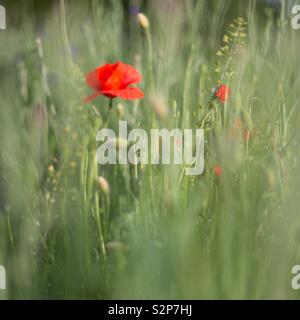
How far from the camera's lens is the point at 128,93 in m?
0.87

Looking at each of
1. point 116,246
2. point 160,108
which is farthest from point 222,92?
point 116,246

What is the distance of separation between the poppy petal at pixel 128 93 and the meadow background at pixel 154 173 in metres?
0.02

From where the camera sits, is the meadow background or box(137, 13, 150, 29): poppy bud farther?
box(137, 13, 150, 29): poppy bud

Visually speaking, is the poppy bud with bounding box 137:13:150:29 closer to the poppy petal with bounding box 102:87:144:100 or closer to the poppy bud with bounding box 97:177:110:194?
the poppy petal with bounding box 102:87:144:100

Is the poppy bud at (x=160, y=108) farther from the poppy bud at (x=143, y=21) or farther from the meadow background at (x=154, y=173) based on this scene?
the poppy bud at (x=143, y=21)

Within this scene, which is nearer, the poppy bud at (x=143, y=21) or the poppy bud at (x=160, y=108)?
the poppy bud at (x=160, y=108)

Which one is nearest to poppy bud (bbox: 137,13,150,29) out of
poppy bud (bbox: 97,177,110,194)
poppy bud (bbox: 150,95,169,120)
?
poppy bud (bbox: 150,95,169,120)

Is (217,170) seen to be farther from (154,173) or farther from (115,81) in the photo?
(115,81)

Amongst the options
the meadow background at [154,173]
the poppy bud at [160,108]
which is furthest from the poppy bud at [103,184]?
the poppy bud at [160,108]

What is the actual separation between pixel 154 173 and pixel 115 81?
146 mm

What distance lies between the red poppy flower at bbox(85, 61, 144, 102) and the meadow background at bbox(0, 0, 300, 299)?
2 cm

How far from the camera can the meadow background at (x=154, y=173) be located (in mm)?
731

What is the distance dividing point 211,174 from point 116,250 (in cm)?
17

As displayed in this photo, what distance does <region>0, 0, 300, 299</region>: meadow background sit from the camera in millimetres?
731
